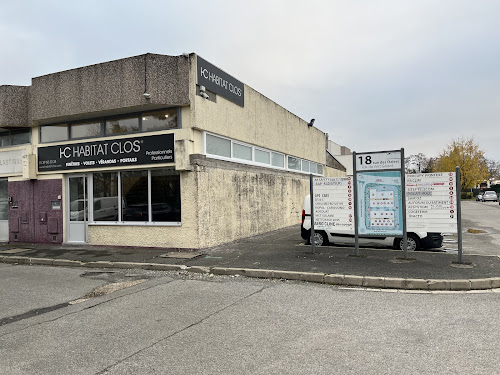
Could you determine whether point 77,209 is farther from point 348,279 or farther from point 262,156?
point 348,279

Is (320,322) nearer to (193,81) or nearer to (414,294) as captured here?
(414,294)

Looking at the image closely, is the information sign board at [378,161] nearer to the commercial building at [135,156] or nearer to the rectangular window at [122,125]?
the commercial building at [135,156]

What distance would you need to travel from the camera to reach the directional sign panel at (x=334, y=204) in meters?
9.82

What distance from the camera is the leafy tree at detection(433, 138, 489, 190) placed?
58.2 m

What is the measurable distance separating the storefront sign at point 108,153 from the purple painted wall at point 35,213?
73 cm

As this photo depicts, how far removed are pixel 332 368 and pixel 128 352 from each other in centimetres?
217

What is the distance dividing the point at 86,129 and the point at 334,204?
27.4 feet

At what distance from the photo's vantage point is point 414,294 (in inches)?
257

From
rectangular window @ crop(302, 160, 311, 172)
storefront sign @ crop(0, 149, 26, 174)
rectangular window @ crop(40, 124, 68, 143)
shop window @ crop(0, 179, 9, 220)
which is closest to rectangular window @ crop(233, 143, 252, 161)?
rectangular window @ crop(40, 124, 68, 143)

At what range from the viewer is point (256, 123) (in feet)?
47.9

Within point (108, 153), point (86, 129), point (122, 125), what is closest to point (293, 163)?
point (122, 125)

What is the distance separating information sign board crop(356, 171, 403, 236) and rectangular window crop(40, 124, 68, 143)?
9.78 meters

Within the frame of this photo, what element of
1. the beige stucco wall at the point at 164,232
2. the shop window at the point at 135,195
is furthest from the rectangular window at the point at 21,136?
the shop window at the point at 135,195

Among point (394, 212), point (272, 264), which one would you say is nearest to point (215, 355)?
point (272, 264)
